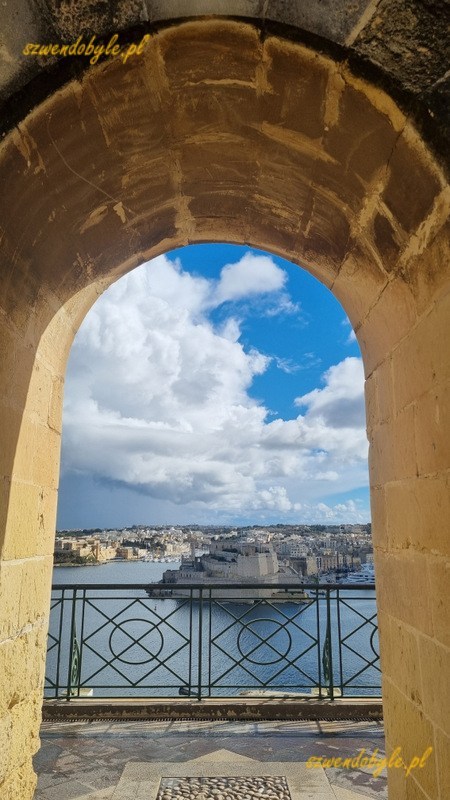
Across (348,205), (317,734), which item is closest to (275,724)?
(317,734)

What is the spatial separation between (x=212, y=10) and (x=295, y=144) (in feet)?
1.93

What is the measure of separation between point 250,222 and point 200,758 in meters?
3.67

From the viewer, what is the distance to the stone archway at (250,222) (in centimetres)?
180

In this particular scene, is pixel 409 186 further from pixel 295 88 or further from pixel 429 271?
pixel 295 88

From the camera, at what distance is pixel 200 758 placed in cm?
385

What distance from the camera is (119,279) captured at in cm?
319

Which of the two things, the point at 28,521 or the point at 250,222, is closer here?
the point at 28,521

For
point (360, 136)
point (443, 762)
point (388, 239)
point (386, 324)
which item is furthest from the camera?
point (386, 324)

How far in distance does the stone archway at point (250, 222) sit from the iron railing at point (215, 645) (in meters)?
2.78

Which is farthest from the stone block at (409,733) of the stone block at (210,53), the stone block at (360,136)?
the stone block at (210,53)

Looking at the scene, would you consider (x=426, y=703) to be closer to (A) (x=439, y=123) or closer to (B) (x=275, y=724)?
(A) (x=439, y=123)

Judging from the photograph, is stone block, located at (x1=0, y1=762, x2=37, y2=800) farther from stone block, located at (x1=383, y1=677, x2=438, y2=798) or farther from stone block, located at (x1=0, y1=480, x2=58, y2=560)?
stone block, located at (x1=383, y1=677, x2=438, y2=798)

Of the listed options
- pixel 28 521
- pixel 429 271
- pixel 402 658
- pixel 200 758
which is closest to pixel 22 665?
pixel 28 521

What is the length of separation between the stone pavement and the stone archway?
4.24 ft
